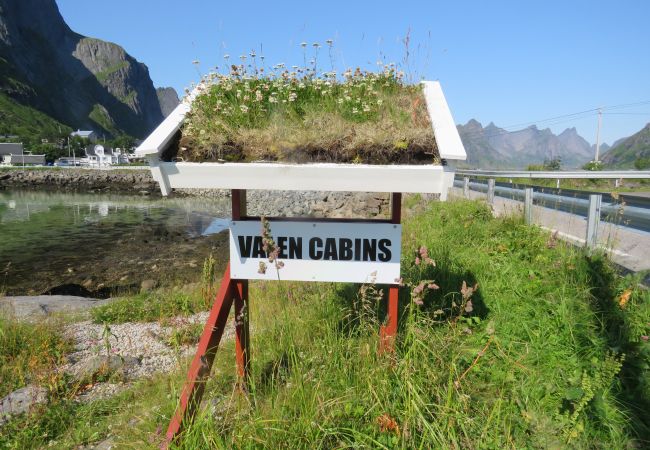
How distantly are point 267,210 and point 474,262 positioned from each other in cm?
2049

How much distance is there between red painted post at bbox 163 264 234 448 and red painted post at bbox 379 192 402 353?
3.93ft

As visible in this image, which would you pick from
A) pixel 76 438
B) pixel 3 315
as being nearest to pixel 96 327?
pixel 3 315

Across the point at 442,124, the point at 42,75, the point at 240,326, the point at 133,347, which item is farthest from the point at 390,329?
the point at 42,75

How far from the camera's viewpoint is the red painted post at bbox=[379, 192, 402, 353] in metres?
3.04

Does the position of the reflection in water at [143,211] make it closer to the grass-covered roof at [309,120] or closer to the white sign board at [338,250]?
the grass-covered roof at [309,120]

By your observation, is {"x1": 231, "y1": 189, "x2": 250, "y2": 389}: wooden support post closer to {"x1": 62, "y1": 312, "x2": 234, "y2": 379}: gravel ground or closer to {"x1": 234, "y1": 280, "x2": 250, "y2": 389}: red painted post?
{"x1": 234, "y1": 280, "x2": 250, "y2": 389}: red painted post

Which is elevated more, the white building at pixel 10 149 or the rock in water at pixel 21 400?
the white building at pixel 10 149

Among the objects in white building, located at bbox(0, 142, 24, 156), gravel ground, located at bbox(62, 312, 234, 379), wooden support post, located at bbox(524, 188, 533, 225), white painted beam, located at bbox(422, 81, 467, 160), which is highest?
white building, located at bbox(0, 142, 24, 156)

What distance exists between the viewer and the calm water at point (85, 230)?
1608cm

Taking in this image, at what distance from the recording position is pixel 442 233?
26.3 feet

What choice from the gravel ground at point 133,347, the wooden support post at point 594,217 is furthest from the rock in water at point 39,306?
the wooden support post at point 594,217

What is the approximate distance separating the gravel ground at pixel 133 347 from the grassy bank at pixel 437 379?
0.53 meters

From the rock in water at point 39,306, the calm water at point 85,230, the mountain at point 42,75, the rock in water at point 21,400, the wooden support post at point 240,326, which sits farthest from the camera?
the mountain at point 42,75

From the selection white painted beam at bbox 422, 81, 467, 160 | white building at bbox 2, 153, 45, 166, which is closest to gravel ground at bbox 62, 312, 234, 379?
white painted beam at bbox 422, 81, 467, 160
